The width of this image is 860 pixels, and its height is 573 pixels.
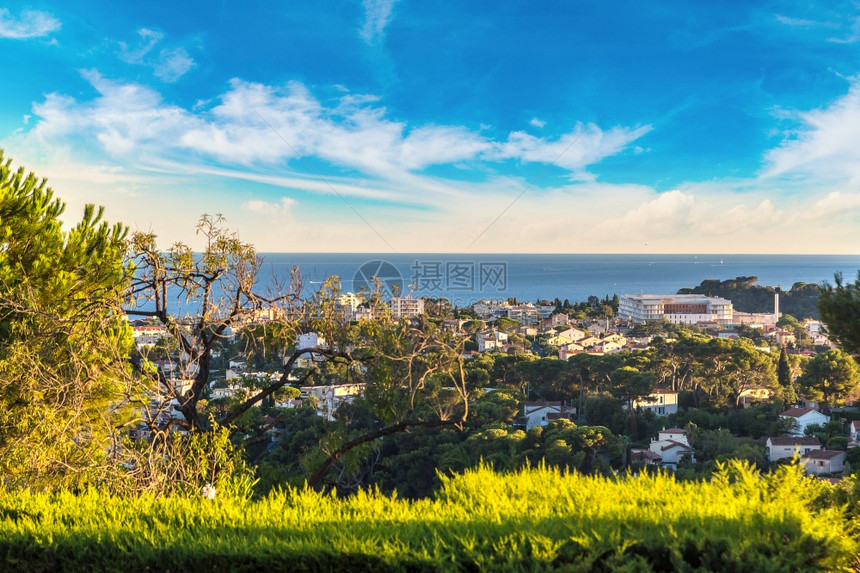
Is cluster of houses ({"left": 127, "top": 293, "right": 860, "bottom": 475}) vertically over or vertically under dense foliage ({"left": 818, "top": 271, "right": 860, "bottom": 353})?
under

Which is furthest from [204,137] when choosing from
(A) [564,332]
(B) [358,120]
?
(A) [564,332]

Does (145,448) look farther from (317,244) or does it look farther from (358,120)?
(317,244)

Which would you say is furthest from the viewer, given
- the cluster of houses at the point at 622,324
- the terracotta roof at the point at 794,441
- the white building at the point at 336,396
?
the cluster of houses at the point at 622,324

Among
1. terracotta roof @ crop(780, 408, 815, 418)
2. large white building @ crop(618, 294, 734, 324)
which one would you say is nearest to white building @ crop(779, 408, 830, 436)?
terracotta roof @ crop(780, 408, 815, 418)

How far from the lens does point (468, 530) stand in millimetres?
2445

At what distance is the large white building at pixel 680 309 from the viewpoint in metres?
67.2

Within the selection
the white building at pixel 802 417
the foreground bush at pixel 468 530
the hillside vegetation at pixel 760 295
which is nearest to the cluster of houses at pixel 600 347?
the white building at pixel 802 417

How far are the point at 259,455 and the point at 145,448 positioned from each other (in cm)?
1293

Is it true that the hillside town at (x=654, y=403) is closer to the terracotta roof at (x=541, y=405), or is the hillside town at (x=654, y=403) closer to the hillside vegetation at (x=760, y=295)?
the terracotta roof at (x=541, y=405)

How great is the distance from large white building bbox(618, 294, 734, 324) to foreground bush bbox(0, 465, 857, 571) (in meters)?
66.4

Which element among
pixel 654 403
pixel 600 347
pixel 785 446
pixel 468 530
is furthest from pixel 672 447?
pixel 600 347

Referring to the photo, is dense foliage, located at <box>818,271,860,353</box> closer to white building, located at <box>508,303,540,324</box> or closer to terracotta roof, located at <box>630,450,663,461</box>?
terracotta roof, located at <box>630,450,663,461</box>

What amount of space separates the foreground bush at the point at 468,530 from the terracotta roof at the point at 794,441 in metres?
18.8

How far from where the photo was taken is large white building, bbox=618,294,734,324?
67188 millimetres
